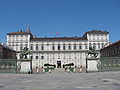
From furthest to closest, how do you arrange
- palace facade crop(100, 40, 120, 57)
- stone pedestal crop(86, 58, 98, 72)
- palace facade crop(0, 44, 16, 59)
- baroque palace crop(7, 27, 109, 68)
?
baroque palace crop(7, 27, 109, 68) < palace facade crop(0, 44, 16, 59) < palace facade crop(100, 40, 120, 57) < stone pedestal crop(86, 58, 98, 72)

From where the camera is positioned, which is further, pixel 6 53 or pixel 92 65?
pixel 6 53

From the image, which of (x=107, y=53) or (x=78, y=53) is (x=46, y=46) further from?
(x=107, y=53)

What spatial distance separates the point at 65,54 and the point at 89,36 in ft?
42.0

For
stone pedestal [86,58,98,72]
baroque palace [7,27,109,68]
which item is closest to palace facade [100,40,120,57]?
baroque palace [7,27,109,68]

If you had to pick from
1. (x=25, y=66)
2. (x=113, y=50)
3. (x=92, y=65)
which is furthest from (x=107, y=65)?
→ (x=113, y=50)

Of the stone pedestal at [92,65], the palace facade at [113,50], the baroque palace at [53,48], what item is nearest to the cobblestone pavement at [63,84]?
the stone pedestal at [92,65]

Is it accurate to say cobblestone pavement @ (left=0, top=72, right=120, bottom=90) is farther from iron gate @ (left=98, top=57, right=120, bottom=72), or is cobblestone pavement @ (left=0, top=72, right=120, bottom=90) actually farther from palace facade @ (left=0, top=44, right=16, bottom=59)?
palace facade @ (left=0, top=44, right=16, bottom=59)

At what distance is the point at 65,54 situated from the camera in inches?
2729

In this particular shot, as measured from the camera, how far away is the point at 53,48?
69500mm

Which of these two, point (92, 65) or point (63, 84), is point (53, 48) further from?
point (63, 84)

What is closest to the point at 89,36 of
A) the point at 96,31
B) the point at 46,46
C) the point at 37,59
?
the point at 96,31

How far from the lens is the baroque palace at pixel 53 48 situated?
226ft

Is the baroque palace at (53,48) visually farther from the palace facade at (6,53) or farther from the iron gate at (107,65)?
the iron gate at (107,65)

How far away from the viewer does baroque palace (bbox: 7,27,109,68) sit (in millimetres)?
69000
